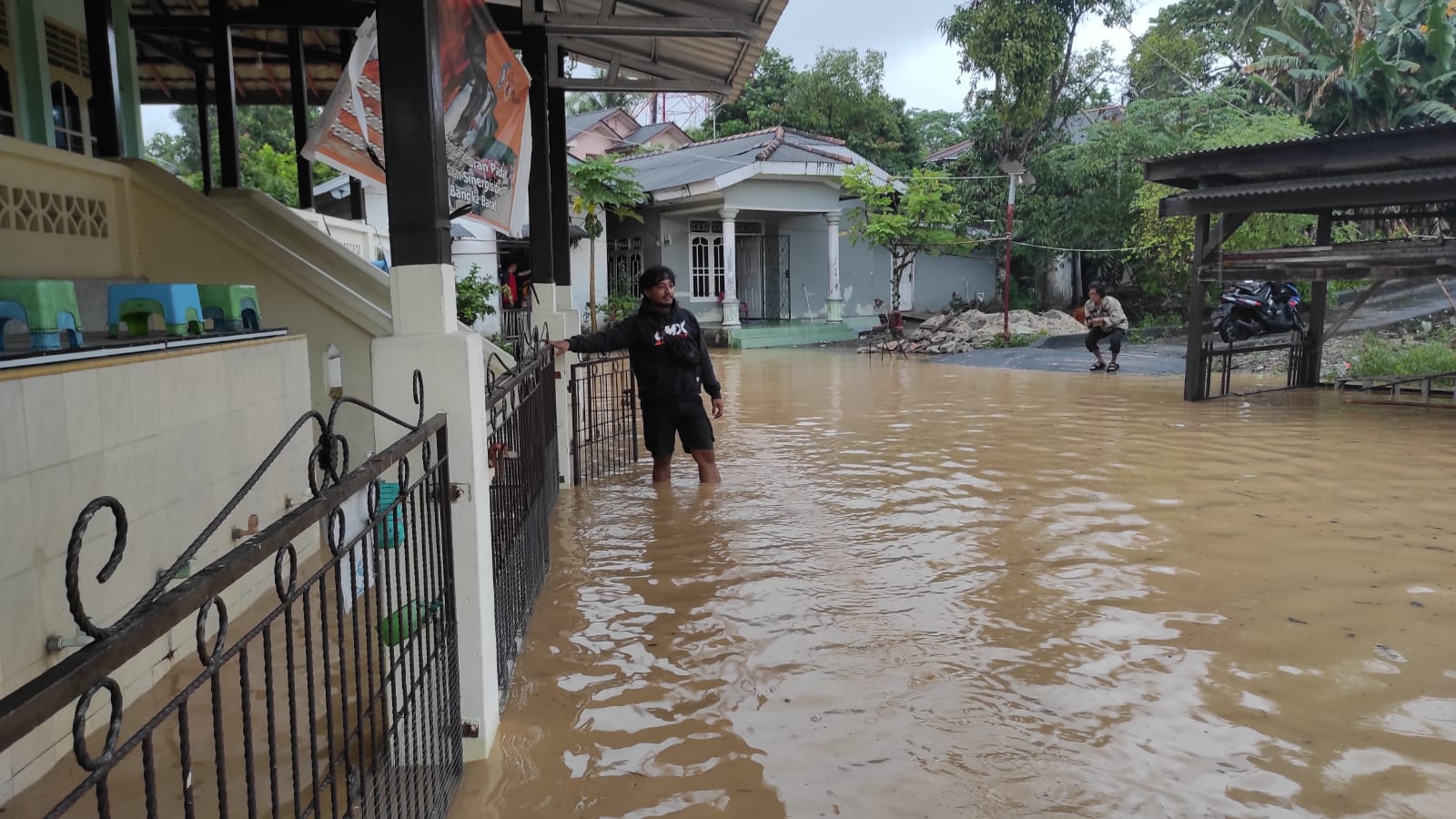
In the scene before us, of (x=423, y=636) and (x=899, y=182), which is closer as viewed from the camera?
(x=423, y=636)

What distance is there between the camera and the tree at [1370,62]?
1839 centimetres

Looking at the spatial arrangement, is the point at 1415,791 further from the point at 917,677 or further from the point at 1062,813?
the point at 917,677

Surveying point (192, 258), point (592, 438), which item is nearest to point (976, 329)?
point (592, 438)

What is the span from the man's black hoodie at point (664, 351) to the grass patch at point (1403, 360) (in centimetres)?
1000

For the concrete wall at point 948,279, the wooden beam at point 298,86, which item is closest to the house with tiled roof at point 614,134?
the concrete wall at point 948,279

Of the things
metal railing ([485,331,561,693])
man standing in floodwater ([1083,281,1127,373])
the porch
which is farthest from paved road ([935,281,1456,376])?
metal railing ([485,331,561,693])

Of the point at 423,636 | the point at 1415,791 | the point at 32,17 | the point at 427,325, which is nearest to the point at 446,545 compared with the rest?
the point at 423,636

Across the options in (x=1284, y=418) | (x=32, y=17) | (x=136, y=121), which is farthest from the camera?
(x=1284, y=418)

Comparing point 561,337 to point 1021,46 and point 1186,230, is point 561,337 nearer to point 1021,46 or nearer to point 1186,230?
point 1186,230

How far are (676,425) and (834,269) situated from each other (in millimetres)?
18366

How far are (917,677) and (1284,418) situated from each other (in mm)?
8532

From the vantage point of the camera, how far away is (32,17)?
24.9 feet

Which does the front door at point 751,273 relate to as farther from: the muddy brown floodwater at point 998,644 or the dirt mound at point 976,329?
the muddy brown floodwater at point 998,644

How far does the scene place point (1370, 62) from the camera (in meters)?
18.3
